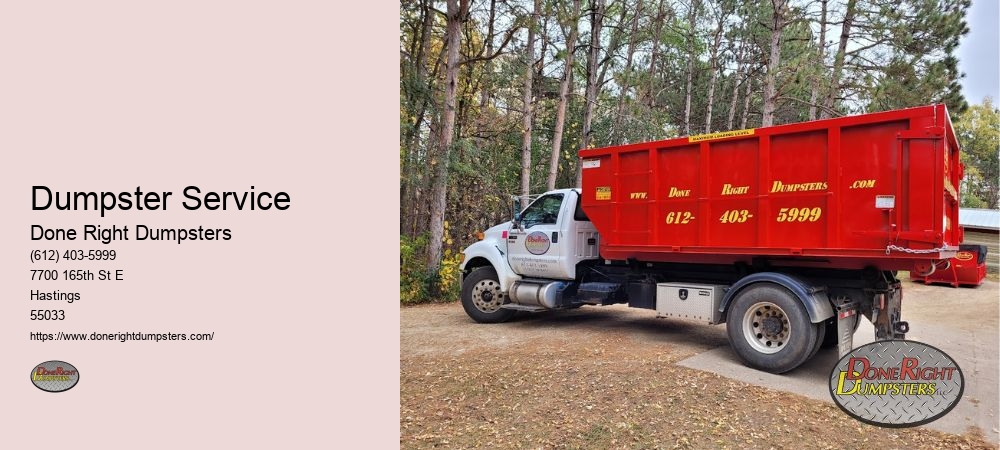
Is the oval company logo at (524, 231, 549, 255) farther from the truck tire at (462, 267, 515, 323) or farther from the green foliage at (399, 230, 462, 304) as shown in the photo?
the green foliage at (399, 230, 462, 304)

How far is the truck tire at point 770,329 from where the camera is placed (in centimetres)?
529

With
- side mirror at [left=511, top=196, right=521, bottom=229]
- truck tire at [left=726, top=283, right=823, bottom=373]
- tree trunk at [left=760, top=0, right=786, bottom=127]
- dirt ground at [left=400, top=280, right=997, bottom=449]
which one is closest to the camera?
dirt ground at [left=400, top=280, right=997, bottom=449]

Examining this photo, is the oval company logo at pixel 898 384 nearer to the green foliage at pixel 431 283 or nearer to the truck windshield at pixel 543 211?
the truck windshield at pixel 543 211

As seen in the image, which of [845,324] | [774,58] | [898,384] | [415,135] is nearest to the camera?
[898,384]

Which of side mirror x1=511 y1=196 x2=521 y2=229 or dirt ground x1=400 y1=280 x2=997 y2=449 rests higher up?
side mirror x1=511 y1=196 x2=521 y2=229

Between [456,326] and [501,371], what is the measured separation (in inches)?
118

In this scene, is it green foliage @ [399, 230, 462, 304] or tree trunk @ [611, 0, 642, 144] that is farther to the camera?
tree trunk @ [611, 0, 642, 144]

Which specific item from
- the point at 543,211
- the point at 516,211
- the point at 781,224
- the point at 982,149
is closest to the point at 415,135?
the point at 516,211

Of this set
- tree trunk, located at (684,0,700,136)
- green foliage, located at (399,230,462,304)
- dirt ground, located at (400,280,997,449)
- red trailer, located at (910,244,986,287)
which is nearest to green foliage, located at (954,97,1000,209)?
tree trunk, located at (684,0,700,136)

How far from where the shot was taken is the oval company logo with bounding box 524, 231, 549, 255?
7.86 m

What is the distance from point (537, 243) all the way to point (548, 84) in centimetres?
1118

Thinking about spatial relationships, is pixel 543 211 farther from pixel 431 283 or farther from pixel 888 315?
pixel 431 283

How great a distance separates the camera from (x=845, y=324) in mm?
5402
